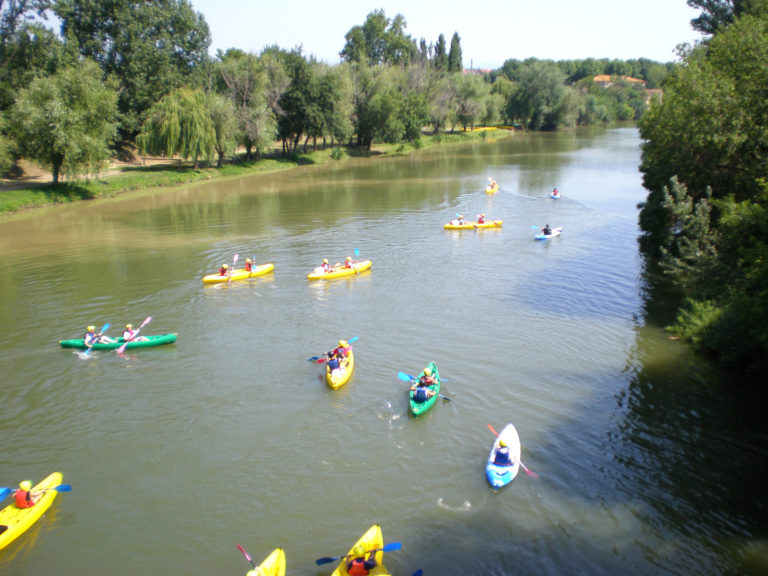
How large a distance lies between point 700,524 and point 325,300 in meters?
16.1

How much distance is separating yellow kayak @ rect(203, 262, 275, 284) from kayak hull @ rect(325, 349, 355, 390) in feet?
33.6

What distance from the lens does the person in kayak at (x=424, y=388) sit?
15.6m

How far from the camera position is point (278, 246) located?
32.4 meters

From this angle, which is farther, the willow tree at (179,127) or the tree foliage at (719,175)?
the willow tree at (179,127)

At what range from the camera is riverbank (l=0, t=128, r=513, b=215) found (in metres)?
42.3

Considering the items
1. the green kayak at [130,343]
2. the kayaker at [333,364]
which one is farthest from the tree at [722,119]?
the green kayak at [130,343]

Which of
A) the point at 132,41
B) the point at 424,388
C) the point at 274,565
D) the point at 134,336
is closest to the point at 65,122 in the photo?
the point at 132,41

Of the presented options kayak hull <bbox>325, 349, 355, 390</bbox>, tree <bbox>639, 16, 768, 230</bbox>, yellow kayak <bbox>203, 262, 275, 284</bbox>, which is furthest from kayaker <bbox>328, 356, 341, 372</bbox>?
tree <bbox>639, 16, 768, 230</bbox>

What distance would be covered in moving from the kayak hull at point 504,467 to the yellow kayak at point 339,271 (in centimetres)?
1458

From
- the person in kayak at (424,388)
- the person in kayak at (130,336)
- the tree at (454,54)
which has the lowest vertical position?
the person in kayak at (424,388)

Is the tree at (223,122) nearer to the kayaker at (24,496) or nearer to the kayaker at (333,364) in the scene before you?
the kayaker at (333,364)

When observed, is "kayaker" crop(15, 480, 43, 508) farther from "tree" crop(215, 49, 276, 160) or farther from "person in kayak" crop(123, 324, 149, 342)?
"tree" crop(215, 49, 276, 160)

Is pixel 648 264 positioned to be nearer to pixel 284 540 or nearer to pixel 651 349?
pixel 651 349

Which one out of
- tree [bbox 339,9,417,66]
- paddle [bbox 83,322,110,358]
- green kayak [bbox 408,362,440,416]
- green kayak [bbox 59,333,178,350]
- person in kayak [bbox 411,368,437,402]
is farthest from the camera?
tree [bbox 339,9,417,66]
